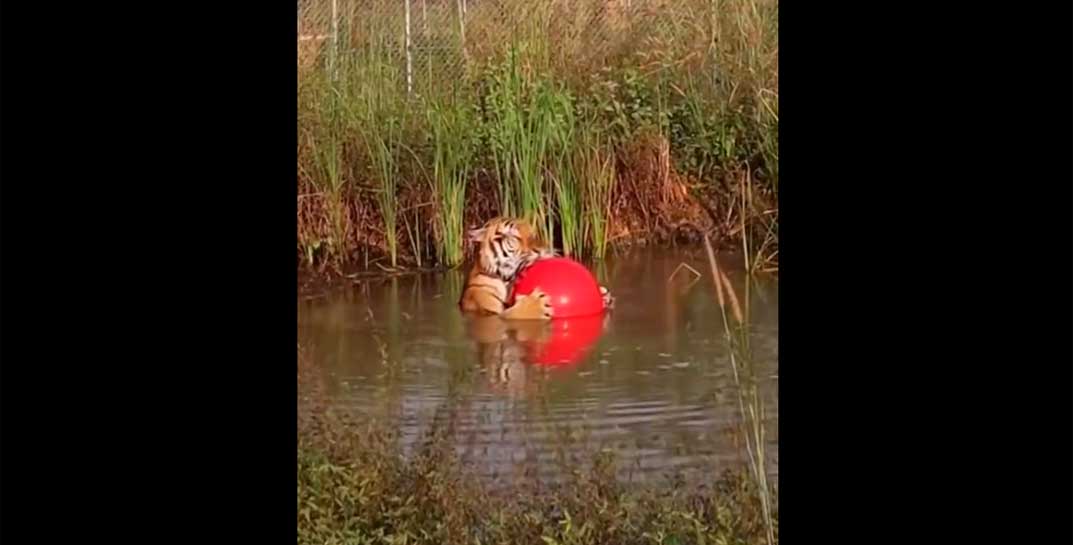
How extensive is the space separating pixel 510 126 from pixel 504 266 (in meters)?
0.28

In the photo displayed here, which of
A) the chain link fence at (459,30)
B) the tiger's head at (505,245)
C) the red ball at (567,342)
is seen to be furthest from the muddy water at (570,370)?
the chain link fence at (459,30)

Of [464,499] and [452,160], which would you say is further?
[452,160]

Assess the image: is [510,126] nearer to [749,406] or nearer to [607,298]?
[607,298]

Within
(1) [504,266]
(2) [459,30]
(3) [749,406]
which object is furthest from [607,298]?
(2) [459,30]

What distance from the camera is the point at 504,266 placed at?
3480 millimetres

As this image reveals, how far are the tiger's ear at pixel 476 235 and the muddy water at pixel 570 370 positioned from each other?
0.13 m

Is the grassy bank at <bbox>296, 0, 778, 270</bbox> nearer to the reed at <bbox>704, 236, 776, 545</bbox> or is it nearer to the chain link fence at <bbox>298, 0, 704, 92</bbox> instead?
the chain link fence at <bbox>298, 0, 704, 92</bbox>

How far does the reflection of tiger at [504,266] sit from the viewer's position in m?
3.48

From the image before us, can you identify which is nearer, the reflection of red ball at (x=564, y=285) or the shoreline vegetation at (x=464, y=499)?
the shoreline vegetation at (x=464, y=499)

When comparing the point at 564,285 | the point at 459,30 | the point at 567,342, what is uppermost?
the point at 459,30

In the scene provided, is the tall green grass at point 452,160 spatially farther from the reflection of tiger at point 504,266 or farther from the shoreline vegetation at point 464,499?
the shoreline vegetation at point 464,499
